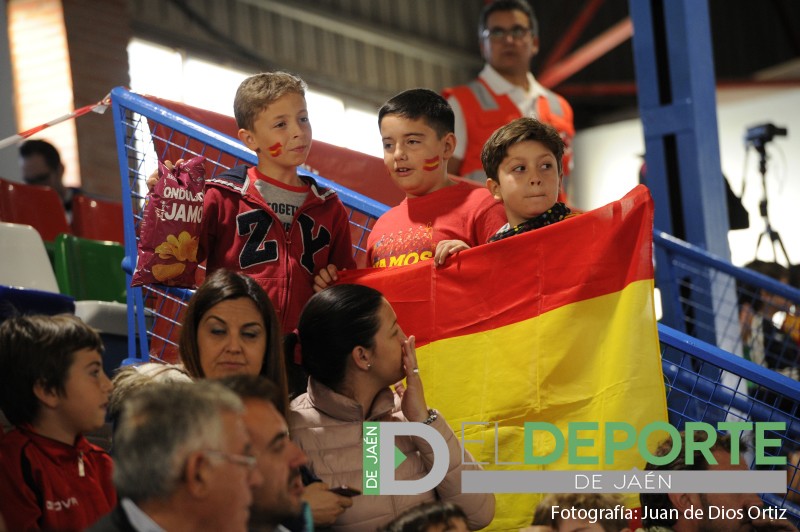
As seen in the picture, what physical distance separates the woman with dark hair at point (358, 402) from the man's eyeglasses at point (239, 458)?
31.9 inches

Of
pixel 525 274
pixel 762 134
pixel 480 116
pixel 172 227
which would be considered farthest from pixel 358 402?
pixel 762 134

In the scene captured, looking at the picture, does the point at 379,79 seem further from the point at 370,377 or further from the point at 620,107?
the point at 370,377

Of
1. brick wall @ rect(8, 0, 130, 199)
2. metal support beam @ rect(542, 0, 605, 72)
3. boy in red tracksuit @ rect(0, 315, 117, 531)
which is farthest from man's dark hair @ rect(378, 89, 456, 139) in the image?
metal support beam @ rect(542, 0, 605, 72)

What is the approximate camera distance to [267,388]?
275 cm

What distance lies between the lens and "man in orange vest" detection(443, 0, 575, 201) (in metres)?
5.91

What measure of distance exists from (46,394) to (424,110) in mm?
1657

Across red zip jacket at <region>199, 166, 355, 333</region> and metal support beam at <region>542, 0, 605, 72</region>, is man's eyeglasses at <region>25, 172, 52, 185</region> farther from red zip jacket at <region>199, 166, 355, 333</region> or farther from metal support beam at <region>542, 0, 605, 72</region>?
metal support beam at <region>542, 0, 605, 72</region>

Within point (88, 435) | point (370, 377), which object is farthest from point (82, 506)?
point (88, 435)

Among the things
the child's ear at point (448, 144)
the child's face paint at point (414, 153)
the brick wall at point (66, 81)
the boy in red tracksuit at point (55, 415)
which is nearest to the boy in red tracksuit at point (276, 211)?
the child's face paint at point (414, 153)

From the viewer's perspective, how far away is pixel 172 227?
385 cm

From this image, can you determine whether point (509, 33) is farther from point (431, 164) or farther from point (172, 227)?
point (172, 227)

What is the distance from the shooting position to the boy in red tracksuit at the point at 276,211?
3955 mm

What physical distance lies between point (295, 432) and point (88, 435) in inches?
55.0

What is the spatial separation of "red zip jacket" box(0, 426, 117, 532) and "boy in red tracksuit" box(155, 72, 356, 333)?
884 mm
